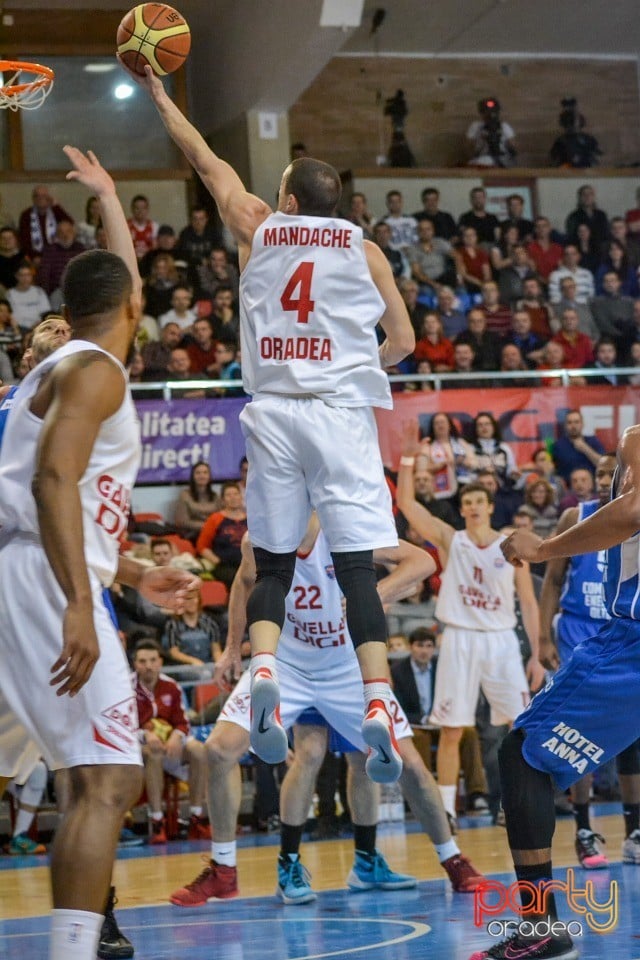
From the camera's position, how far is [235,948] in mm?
5965

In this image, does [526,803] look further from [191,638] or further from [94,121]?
[94,121]

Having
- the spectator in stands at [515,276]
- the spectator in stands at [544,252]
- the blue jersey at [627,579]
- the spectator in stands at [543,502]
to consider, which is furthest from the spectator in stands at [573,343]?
the blue jersey at [627,579]

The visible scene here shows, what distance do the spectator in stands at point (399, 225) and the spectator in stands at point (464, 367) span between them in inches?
118

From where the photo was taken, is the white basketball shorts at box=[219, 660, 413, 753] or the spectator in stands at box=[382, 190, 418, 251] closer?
the white basketball shorts at box=[219, 660, 413, 753]

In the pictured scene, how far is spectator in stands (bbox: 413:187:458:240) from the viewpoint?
1966cm

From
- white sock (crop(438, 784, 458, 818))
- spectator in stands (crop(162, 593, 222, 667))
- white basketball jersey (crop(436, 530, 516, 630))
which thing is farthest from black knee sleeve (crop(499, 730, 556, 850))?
spectator in stands (crop(162, 593, 222, 667))

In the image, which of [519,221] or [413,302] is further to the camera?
[519,221]

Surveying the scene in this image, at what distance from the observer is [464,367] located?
53.9 ft

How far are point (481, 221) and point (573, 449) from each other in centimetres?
564

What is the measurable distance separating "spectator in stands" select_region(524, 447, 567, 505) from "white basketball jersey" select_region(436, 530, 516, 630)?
386 cm

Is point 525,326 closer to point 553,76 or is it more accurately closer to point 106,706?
point 553,76

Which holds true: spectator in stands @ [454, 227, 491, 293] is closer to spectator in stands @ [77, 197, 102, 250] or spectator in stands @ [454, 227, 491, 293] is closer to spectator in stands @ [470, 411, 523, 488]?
spectator in stands @ [470, 411, 523, 488]

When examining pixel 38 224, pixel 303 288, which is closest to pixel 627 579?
pixel 303 288

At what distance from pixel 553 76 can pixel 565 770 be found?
20651 mm
